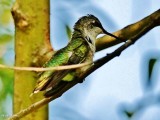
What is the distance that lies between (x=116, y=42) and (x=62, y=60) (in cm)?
26

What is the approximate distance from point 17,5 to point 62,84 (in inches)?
15.3

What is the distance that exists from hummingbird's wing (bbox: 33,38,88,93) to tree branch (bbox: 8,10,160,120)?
6 cm

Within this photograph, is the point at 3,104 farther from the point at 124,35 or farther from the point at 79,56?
the point at 124,35

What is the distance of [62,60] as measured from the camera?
1768 mm

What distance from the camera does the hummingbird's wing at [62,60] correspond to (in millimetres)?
1571

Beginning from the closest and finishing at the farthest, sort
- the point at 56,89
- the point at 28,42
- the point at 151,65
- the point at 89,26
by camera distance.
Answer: the point at 151,65, the point at 56,89, the point at 28,42, the point at 89,26

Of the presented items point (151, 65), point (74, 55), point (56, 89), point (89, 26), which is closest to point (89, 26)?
point (89, 26)

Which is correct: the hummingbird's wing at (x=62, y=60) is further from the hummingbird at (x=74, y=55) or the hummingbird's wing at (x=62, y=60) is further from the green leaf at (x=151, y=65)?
the green leaf at (x=151, y=65)

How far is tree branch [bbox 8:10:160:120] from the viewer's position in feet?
3.20

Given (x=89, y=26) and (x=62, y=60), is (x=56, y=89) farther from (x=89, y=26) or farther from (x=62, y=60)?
(x=89, y=26)

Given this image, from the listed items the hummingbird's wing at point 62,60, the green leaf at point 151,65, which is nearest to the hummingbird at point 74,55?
the hummingbird's wing at point 62,60

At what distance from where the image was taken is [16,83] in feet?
5.61

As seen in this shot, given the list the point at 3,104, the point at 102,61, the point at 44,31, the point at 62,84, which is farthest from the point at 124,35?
the point at 3,104

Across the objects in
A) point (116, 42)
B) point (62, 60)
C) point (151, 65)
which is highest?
point (151, 65)
